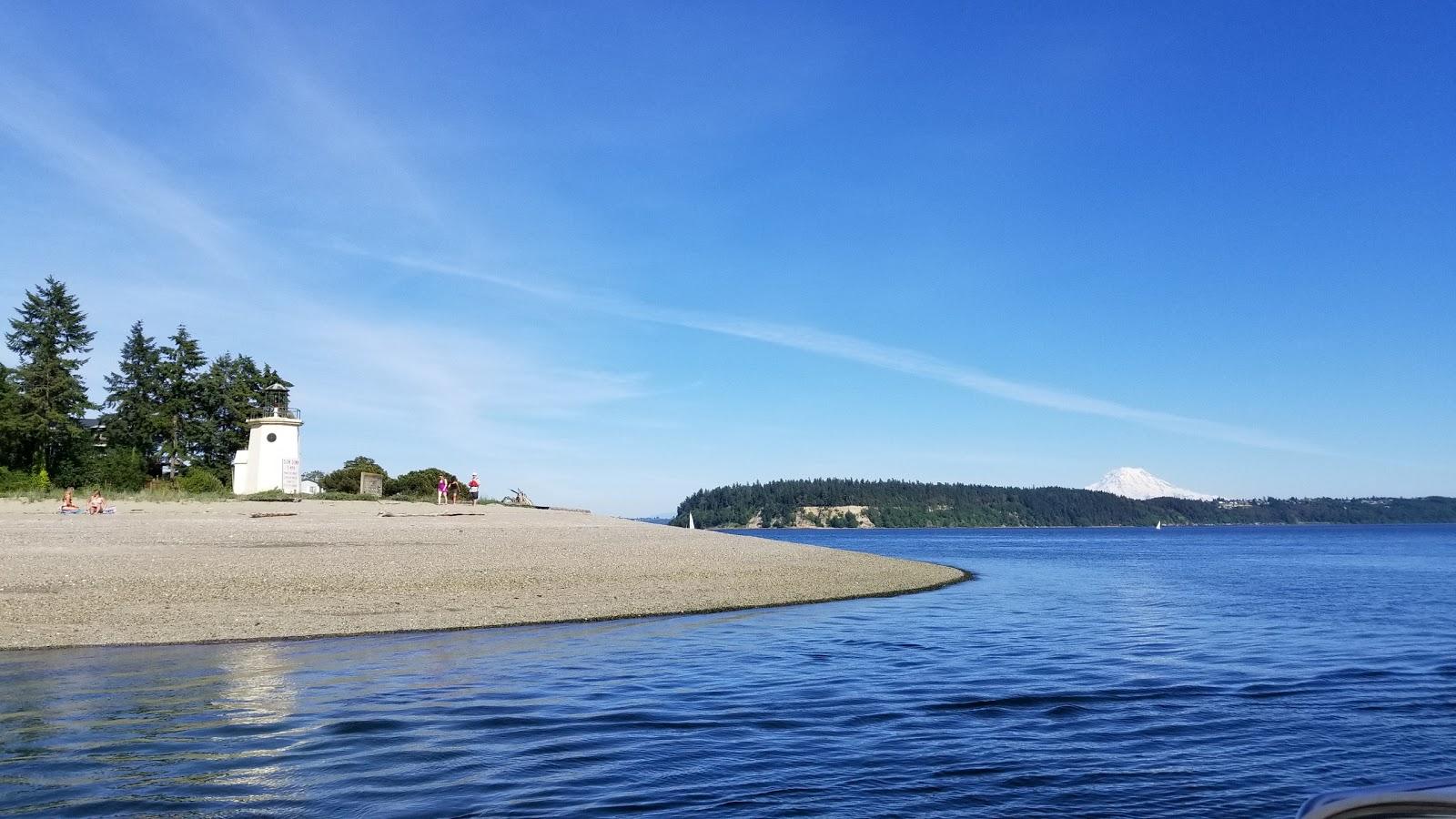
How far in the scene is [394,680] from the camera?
14.2 metres

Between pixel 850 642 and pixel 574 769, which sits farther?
pixel 850 642

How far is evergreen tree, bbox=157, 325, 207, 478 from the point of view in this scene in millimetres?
64438

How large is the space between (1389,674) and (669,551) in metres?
23.5

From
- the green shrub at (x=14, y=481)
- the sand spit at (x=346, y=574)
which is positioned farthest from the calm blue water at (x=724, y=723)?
the green shrub at (x=14, y=481)

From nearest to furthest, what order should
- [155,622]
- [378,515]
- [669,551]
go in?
[155,622]
[669,551]
[378,515]

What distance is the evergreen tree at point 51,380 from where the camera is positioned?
2303 inches

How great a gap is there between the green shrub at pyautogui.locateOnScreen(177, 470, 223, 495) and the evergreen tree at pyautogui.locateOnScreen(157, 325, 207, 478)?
19.1ft

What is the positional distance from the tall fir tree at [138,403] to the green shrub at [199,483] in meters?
6.97

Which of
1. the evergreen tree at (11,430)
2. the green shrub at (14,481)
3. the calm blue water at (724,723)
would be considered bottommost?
the calm blue water at (724,723)

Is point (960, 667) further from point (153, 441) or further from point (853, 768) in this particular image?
point (153, 441)

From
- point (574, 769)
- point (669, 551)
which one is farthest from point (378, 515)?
point (574, 769)

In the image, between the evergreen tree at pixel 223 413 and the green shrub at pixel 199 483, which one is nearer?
the green shrub at pixel 199 483

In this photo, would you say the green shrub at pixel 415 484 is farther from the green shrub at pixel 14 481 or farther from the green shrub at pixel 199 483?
the green shrub at pixel 14 481

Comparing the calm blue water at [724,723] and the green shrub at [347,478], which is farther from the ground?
the green shrub at [347,478]
